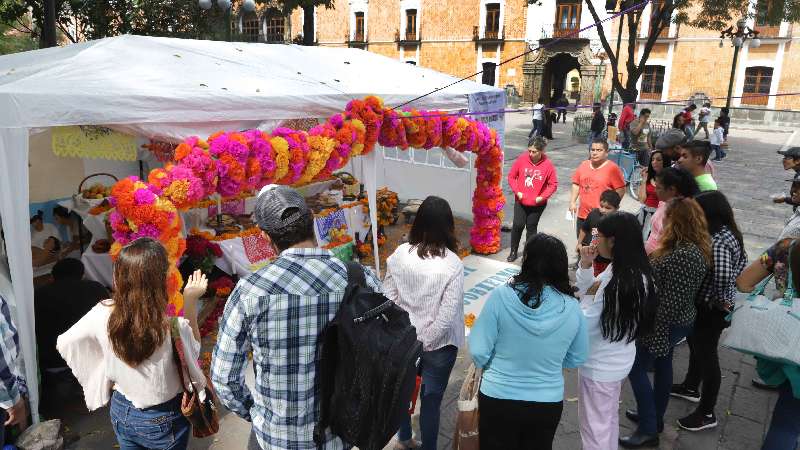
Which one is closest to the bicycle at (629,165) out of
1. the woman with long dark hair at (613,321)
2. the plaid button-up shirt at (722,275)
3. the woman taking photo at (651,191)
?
the woman taking photo at (651,191)

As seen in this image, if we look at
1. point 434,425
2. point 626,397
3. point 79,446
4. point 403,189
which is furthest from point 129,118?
point 403,189

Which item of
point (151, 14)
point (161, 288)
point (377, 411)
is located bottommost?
point (377, 411)

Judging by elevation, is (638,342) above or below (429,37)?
below

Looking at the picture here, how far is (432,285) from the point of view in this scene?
8.87 ft

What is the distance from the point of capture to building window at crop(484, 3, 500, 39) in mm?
32250

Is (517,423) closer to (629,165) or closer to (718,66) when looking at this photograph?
(629,165)

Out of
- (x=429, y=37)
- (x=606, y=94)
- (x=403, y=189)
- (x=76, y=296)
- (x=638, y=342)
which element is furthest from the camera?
(x=429, y=37)

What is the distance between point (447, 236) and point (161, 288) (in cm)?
136

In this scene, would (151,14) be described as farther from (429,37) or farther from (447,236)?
(429,37)

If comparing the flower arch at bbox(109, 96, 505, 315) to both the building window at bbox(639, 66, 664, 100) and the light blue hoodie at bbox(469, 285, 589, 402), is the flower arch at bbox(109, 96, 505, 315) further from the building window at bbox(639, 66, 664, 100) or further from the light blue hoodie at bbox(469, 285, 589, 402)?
the building window at bbox(639, 66, 664, 100)

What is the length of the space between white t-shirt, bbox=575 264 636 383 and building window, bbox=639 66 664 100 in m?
31.1

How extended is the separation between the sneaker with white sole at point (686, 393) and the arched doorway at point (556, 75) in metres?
29.9

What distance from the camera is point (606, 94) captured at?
30031mm

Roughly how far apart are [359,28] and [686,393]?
119ft
